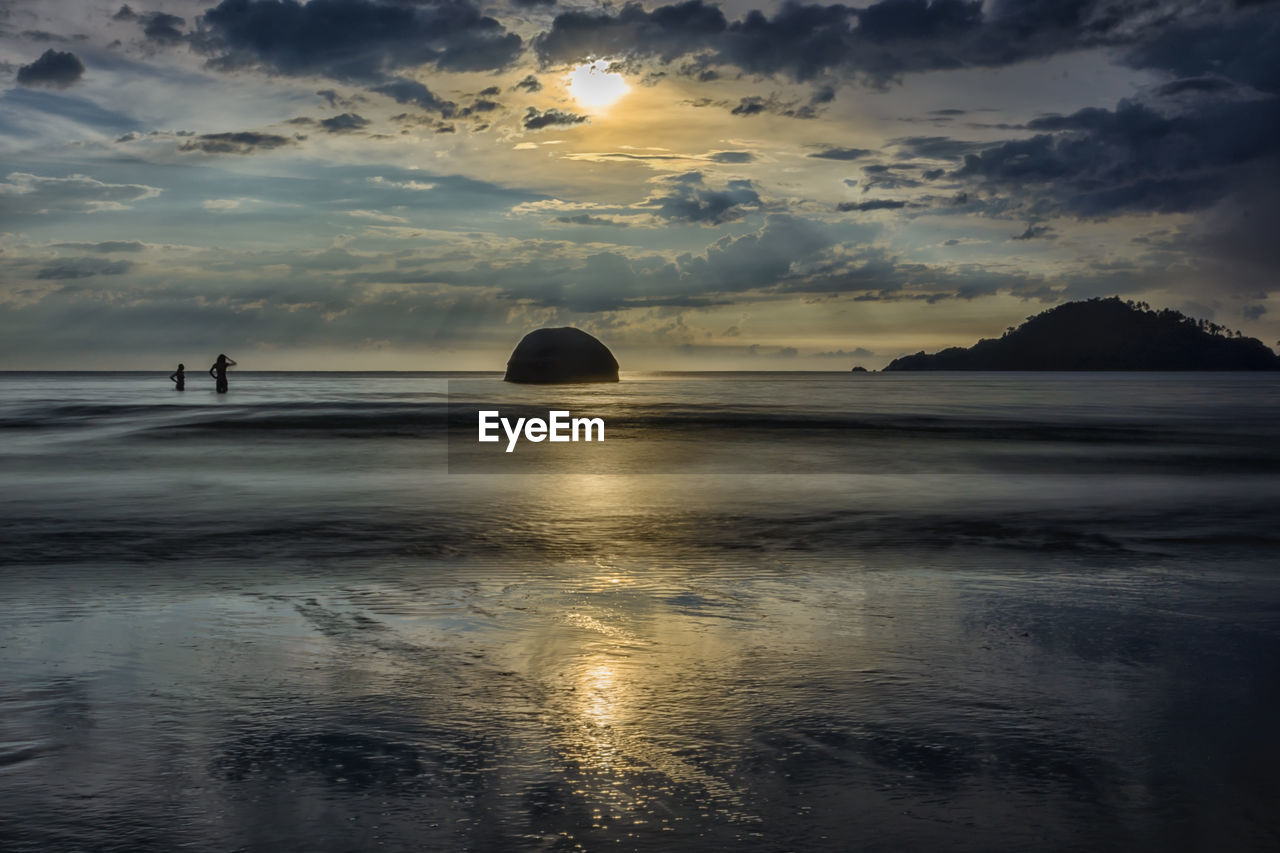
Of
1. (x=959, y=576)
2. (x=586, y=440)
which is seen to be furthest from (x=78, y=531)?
(x=586, y=440)

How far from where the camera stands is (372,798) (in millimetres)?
4359

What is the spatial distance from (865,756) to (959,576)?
5300 mm

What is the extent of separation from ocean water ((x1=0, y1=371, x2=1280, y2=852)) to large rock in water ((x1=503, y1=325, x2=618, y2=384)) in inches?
4324

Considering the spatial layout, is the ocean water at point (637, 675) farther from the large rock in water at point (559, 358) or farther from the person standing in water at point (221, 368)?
the large rock in water at point (559, 358)

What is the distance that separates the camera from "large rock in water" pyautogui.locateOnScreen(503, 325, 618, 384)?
12544 centimetres

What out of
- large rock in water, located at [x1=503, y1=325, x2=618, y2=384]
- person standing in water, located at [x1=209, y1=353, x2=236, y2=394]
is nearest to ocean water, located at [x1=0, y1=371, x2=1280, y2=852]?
person standing in water, located at [x1=209, y1=353, x2=236, y2=394]

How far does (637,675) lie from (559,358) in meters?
120

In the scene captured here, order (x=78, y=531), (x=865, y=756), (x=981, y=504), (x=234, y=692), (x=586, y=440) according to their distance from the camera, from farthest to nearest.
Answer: (x=586, y=440)
(x=981, y=504)
(x=78, y=531)
(x=234, y=692)
(x=865, y=756)

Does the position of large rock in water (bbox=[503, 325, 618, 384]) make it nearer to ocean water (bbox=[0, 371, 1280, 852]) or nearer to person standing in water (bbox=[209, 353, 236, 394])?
person standing in water (bbox=[209, 353, 236, 394])

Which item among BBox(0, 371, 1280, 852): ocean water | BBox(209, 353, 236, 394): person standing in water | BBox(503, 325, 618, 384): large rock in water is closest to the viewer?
BBox(0, 371, 1280, 852): ocean water

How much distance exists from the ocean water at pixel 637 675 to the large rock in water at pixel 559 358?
109830 millimetres

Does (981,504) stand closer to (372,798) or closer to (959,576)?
(959,576)

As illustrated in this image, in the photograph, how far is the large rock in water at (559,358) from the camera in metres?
125

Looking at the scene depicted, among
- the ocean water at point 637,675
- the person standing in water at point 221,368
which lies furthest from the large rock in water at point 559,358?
the ocean water at point 637,675
